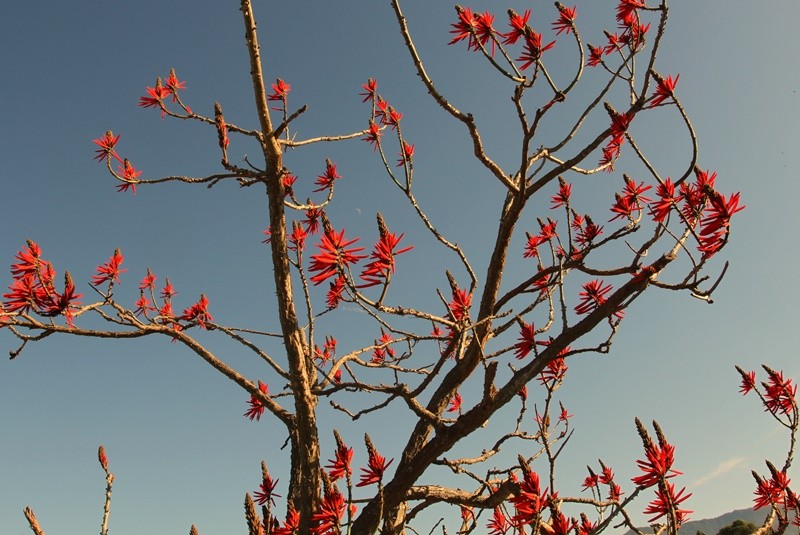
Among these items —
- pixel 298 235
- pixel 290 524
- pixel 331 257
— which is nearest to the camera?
pixel 331 257

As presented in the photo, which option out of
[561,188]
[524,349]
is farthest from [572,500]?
[561,188]

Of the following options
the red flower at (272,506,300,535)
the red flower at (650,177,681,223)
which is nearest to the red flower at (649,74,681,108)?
the red flower at (650,177,681,223)

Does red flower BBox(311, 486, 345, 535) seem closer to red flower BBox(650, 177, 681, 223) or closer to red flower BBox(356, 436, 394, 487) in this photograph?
red flower BBox(356, 436, 394, 487)

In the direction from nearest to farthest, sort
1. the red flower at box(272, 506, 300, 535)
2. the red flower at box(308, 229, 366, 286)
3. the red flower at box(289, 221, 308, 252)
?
the red flower at box(308, 229, 366, 286), the red flower at box(272, 506, 300, 535), the red flower at box(289, 221, 308, 252)

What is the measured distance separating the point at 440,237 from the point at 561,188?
3.67 feet

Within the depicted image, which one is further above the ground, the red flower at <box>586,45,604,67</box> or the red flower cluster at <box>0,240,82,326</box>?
the red flower at <box>586,45,604,67</box>

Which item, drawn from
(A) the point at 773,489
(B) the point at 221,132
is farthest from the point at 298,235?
(A) the point at 773,489

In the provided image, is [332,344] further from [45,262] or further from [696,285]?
[696,285]

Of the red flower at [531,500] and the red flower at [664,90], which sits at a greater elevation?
the red flower at [664,90]

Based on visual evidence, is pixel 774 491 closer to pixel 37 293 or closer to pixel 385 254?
pixel 385 254

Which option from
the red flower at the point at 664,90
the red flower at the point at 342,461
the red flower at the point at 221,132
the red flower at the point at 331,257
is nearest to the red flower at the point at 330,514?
the red flower at the point at 342,461

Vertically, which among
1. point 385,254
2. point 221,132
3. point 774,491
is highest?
point 221,132

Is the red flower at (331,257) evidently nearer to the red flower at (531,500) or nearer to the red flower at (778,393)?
the red flower at (531,500)

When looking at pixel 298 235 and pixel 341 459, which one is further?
pixel 298 235
